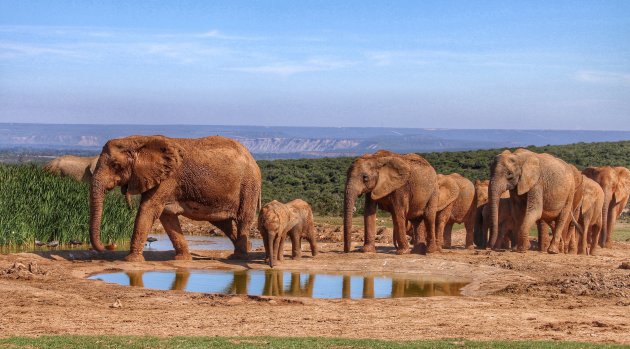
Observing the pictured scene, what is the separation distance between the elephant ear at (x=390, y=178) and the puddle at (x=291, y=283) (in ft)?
11.5

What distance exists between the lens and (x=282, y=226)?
21.9 m

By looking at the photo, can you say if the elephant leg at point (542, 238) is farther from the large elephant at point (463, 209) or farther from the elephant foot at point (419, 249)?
the elephant foot at point (419, 249)

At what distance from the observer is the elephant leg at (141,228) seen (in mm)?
22219

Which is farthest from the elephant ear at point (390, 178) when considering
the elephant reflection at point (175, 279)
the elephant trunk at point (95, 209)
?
the elephant trunk at point (95, 209)

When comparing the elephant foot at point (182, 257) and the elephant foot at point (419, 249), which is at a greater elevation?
the elephant foot at point (182, 257)

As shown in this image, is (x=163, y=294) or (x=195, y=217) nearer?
(x=163, y=294)

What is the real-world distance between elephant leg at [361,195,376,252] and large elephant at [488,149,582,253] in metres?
2.99

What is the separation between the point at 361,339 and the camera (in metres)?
13.8

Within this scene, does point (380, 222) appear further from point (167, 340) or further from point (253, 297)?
point (167, 340)

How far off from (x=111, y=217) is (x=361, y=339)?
16.7 m

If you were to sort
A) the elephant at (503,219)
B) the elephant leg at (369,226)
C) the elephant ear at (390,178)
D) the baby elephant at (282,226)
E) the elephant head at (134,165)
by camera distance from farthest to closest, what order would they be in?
the elephant at (503,219), the elephant ear at (390,178), the elephant leg at (369,226), the elephant head at (134,165), the baby elephant at (282,226)

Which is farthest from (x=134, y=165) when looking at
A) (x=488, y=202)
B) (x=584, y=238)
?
(x=584, y=238)

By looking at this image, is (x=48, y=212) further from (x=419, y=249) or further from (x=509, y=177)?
(x=509, y=177)

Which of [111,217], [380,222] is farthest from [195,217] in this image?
[380,222]
